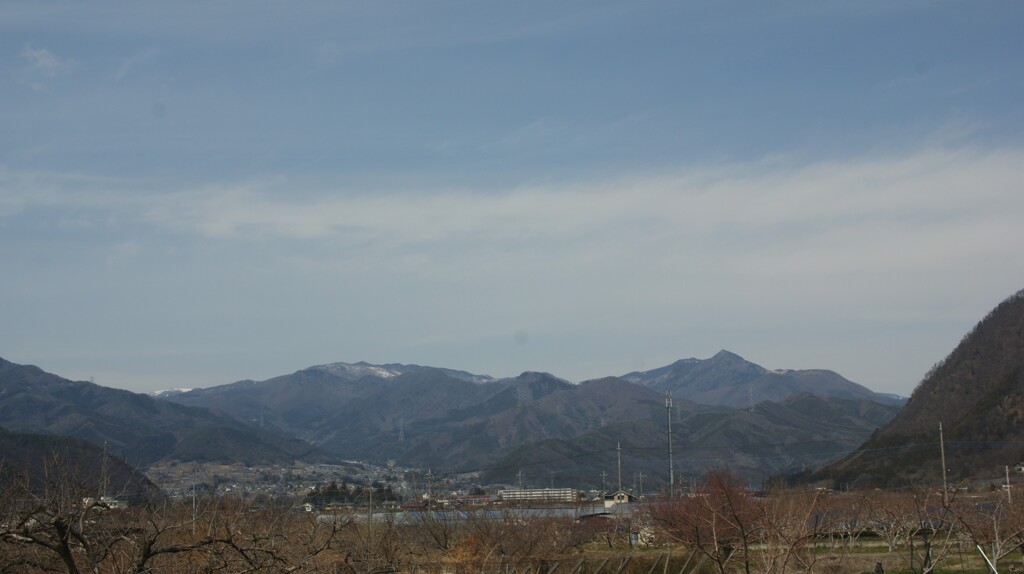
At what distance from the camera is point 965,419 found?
11088 cm

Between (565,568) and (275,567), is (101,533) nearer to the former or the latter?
(275,567)

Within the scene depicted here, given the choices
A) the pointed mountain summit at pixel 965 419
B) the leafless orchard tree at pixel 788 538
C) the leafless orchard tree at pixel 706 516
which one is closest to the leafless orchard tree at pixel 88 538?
the leafless orchard tree at pixel 788 538

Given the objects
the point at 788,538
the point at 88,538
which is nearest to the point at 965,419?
the point at 788,538

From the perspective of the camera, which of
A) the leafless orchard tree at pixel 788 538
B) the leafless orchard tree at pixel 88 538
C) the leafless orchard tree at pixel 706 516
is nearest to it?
the leafless orchard tree at pixel 88 538

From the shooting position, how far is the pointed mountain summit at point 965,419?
3878 inches

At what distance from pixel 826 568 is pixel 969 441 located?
246 feet

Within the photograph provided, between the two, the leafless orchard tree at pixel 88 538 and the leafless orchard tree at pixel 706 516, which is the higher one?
the leafless orchard tree at pixel 88 538

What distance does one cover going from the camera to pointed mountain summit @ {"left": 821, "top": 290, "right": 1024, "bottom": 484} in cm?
9850

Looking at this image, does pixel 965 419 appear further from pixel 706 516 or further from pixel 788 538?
pixel 788 538

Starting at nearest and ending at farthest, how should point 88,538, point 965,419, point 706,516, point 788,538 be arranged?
point 88,538, point 788,538, point 706,516, point 965,419

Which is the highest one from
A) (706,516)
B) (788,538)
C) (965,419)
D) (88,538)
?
(965,419)

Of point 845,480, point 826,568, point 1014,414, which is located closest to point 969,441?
point 1014,414

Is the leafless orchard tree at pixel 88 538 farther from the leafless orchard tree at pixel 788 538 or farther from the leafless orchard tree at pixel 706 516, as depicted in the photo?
the leafless orchard tree at pixel 706 516

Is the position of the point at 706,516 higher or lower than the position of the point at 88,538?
lower
